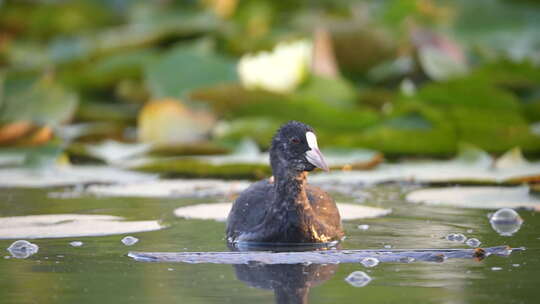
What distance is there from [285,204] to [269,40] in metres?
5.27

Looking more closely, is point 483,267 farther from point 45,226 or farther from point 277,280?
point 45,226

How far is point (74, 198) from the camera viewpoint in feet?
22.5

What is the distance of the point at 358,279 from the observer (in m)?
4.16

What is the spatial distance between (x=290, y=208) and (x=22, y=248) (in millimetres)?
1255

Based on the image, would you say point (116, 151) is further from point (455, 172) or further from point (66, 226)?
point (66, 226)

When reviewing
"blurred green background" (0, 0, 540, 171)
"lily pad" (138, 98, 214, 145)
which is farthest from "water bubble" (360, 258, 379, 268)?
"lily pad" (138, 98, 214, 145)

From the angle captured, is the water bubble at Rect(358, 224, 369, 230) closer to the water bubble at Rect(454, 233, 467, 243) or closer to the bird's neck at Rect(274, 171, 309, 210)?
the bird's neck at Rect(274, 171, 309, 210)

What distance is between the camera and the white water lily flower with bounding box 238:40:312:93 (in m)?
9.27

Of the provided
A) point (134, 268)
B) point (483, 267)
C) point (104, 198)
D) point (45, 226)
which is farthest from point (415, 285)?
point (104, 198)

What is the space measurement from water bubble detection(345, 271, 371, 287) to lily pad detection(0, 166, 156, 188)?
136 inches

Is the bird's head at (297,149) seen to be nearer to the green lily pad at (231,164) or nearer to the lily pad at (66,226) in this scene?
the lily pad at (66,226)

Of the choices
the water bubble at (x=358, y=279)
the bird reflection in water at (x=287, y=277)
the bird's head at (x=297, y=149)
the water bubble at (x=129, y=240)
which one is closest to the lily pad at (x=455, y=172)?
the bird's head at (x=297, y=149)

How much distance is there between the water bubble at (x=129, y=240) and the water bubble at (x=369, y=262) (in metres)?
1.12

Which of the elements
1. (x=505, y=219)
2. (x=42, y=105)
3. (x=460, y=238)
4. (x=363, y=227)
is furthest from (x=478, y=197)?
(x=42, y=105)
